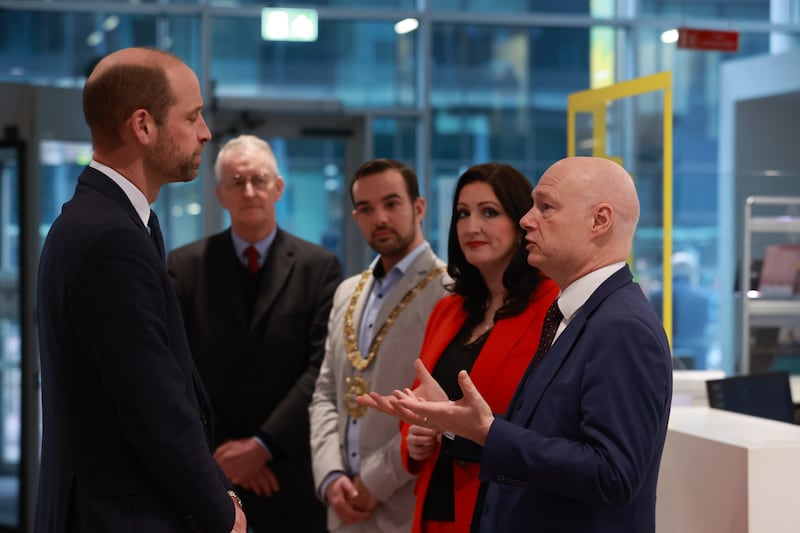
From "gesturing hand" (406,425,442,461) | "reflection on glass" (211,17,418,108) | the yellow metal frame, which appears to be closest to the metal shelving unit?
the yellow metal frame

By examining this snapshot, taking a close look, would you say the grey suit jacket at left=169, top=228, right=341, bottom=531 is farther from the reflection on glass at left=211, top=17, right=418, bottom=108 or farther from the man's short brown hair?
the reflection on glass at left=211, top=17, right=418, bottom=108

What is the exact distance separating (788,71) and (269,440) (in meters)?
6.35

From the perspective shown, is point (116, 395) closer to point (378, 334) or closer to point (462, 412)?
point (462, 412)

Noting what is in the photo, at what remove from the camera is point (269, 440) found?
3641mm

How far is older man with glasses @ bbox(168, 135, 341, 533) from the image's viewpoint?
3678 mm

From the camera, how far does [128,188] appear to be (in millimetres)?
2146

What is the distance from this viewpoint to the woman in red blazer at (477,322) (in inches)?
106

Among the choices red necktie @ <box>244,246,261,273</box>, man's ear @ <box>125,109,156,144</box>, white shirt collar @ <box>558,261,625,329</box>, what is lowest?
white shirt collar @ <box>558,261,625,329</box>

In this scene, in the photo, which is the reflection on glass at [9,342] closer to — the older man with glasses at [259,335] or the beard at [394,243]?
the older man with glasses at [259,335]

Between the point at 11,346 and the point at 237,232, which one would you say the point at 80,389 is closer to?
the point at 237,232

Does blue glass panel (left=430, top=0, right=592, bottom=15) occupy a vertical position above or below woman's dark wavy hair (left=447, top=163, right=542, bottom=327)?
above

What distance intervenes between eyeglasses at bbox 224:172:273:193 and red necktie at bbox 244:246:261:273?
0.73 ft

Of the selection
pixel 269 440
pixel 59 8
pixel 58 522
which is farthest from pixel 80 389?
pixel 59 8

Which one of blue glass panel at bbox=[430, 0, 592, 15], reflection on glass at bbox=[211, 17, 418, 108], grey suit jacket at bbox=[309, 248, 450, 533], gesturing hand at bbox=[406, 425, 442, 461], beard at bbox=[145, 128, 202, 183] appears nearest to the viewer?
beard at bbox=[145, 128, 202, 183]
